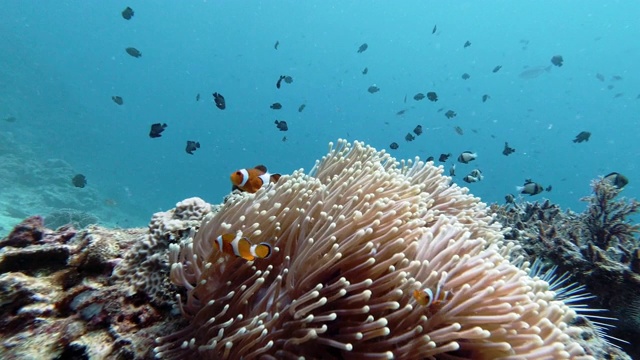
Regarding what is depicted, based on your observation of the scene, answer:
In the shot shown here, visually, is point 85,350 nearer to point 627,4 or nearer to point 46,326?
point 46,326

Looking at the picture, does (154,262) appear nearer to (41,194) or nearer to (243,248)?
(243,248)

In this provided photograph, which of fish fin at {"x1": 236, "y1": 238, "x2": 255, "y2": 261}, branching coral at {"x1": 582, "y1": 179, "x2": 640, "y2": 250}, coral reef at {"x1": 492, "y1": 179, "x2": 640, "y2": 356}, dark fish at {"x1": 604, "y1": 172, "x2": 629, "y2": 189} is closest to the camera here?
fish fin at {"x1": 236, "y1": 238, "x2": 255, "y2": 261}

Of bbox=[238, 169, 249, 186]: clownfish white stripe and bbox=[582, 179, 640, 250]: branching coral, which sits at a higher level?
bbox=[238, 169, 249, 186]: clownfish white stripe

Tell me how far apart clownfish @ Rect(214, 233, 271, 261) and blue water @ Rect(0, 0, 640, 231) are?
254ft

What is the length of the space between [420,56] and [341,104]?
28704 mm

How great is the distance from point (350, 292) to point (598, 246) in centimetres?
542

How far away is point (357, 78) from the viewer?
113375mm

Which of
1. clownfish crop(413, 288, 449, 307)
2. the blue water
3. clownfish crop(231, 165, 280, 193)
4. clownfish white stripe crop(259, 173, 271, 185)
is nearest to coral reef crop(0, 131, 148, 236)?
clownfish crop(231, 165, 280, 193)

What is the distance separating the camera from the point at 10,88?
40.7m

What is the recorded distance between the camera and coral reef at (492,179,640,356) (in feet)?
14.7

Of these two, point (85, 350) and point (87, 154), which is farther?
point (87, 154)

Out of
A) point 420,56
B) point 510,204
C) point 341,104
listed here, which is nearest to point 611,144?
point 420,56

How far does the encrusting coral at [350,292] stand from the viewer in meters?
1.75

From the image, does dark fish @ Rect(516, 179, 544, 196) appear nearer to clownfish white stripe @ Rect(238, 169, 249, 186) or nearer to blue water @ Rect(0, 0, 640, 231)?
clownfish white stripe @ Rect(238, 169, 249, 186)
